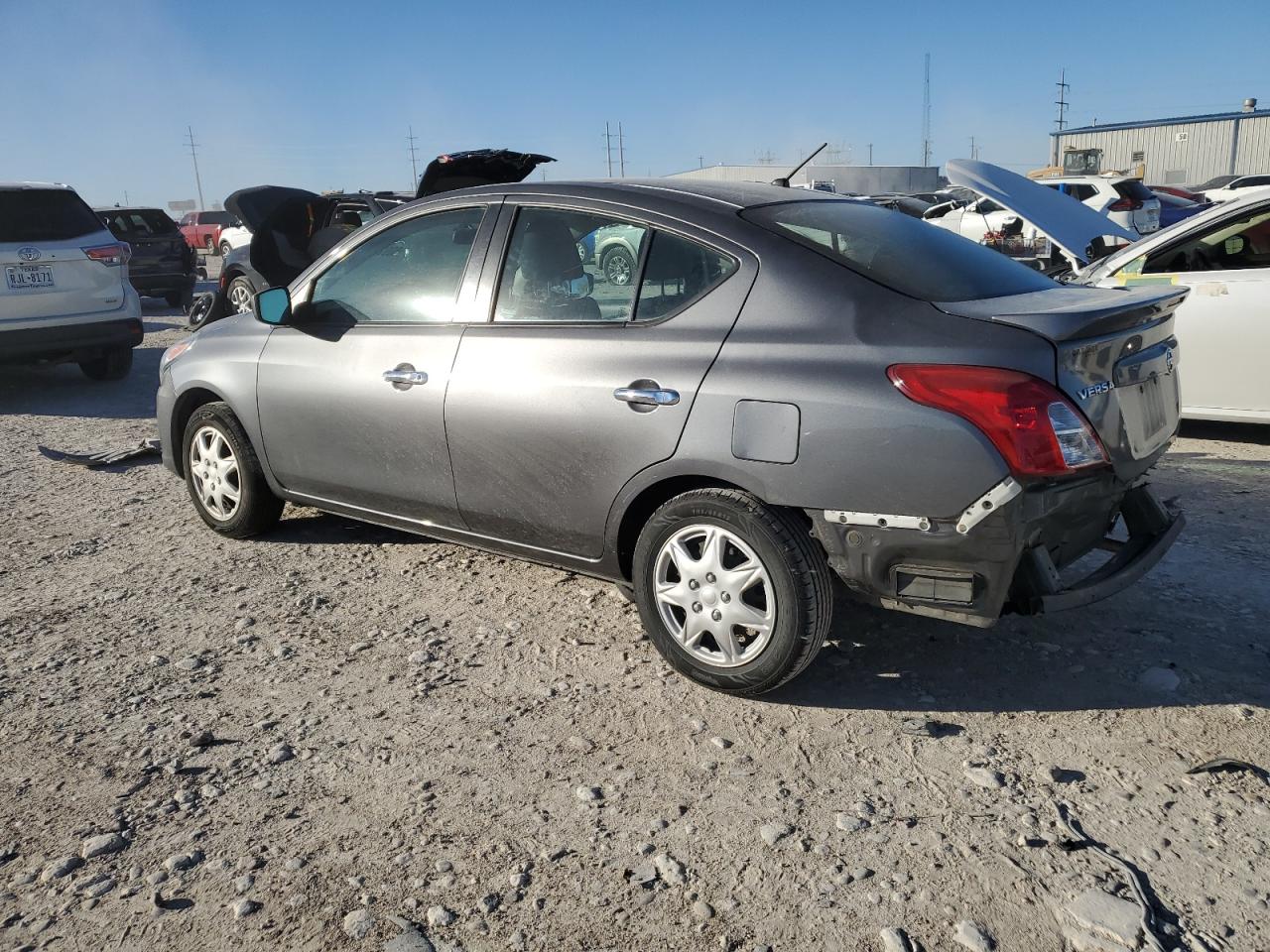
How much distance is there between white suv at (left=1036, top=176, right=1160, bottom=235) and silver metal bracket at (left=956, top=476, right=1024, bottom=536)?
1802 cm

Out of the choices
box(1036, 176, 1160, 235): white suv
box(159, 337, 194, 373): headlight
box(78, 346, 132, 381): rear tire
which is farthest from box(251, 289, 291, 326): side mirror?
box(1036, 176, 1160, 235): white suv

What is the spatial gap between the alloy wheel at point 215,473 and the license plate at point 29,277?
4790 mm

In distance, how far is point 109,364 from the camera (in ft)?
33.9

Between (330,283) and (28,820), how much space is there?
2.57 meters

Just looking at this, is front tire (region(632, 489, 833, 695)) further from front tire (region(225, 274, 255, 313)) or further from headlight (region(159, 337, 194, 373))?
front tire (region(225, 274, 255, 313))

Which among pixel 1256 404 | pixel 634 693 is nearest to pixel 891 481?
pixel 634 693

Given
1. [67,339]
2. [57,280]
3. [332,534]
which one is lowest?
[332,534]

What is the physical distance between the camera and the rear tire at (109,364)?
1027 cm

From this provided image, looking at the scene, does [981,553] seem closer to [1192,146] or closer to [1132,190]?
[1132,190]

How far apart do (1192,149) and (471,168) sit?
206 feet

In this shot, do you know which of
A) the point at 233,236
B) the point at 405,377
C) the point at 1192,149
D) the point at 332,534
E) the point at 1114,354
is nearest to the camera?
the point at 1114,354

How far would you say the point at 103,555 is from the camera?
203 inches

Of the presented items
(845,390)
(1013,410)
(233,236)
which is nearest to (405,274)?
(845,390)

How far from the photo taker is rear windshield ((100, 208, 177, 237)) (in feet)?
57.8
